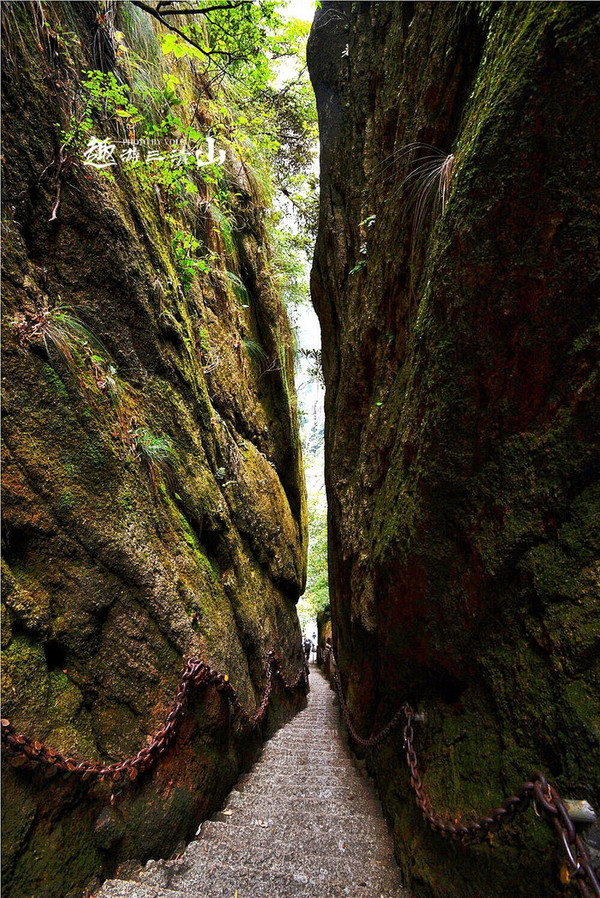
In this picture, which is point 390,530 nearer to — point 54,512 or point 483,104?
point 54,512

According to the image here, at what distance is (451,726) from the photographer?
220 centimetres

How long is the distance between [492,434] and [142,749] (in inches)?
104

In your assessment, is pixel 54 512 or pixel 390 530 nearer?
pixel 54 512

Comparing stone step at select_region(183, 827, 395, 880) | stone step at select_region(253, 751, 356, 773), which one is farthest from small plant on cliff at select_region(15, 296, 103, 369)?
stone step at select_region(253, 751, 356, 773)

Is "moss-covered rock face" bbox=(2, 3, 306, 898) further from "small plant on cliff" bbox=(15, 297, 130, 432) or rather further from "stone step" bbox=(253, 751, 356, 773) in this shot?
"stone step" bbox=(253, 751, 356, 773)

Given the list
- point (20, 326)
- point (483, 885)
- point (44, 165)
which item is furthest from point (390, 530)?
point (44, 165)

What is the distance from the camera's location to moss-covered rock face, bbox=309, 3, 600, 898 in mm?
1461

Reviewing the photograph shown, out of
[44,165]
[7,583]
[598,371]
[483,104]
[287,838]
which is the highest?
[44,165]

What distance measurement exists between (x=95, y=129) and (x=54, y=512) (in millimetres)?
2929

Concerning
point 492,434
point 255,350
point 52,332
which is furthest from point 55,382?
point 255,350

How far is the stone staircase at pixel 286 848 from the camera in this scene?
2223 mm

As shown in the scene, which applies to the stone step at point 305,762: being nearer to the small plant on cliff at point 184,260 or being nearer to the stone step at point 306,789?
the stone step at point 306,789

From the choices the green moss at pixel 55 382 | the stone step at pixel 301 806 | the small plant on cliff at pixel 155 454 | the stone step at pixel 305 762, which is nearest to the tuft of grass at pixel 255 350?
the small plant on cliff at pixel 155 454

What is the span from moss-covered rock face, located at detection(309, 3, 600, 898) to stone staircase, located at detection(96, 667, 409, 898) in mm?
279
